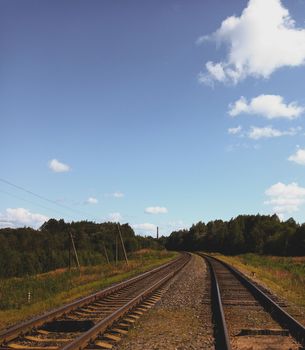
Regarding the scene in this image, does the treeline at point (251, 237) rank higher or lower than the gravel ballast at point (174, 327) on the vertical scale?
higher

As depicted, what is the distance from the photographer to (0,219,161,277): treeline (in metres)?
98.4

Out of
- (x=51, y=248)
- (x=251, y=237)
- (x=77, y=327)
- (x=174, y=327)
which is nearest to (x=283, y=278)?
(x=174, y=327)

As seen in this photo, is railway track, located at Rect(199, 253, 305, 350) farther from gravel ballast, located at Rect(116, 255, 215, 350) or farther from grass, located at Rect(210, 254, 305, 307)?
grass, located at Rect(210, 254, 305, 307)

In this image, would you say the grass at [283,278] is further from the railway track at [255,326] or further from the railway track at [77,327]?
the railway track at [77,327]

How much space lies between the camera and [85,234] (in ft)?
425

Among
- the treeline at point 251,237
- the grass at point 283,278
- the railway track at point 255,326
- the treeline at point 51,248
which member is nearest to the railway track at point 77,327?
the railway track at point 255,326

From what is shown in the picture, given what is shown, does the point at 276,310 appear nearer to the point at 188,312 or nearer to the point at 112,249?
the point at 188,312

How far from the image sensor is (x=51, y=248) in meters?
A: 122

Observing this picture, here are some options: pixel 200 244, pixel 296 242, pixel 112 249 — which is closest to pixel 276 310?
pixel 296 242

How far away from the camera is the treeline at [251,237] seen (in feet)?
350

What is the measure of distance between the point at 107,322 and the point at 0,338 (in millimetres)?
2578

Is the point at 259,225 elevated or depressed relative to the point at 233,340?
elevated

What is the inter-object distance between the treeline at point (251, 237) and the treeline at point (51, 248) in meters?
22.4

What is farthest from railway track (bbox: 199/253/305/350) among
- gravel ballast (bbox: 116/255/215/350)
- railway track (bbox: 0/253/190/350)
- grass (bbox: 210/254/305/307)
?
grass (bbox: 210/254/305/307)
